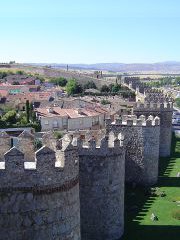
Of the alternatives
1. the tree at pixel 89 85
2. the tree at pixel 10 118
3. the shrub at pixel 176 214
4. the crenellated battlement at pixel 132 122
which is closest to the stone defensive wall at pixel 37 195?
the shrub at pixel 176 214

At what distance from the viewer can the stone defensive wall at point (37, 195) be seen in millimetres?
14748

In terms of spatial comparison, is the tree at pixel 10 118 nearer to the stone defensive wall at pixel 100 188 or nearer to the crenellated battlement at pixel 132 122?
the crenellated battlement at pixel 132 122

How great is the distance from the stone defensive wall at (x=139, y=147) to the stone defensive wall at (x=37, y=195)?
18032 mm

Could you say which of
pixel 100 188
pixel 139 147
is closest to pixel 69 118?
pixel 139 147

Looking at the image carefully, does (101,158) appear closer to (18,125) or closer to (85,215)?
(85,215)

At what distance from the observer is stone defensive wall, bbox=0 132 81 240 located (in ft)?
Result: 48.4

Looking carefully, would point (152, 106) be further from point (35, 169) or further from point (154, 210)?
point (35, 169)

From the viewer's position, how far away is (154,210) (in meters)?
29.3

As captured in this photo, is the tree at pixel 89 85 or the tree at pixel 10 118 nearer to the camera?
the tree at pixel 10 118

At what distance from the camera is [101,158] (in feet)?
75.4

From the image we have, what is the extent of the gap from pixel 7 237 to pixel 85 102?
7096 centimetres

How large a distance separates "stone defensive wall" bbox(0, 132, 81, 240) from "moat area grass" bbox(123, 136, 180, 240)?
9622 mm

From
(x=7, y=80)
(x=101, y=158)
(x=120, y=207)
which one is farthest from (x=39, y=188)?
(x=7, y=80)

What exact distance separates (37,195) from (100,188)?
27.2 ft
